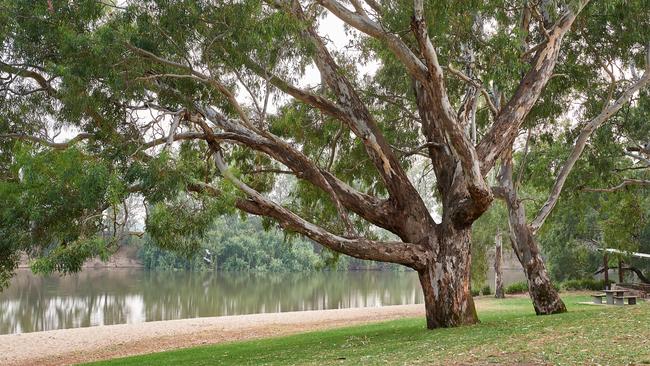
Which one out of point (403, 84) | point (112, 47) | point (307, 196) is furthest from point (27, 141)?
point (403, 84)

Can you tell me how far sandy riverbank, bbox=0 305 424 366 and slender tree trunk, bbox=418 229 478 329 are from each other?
562 cm

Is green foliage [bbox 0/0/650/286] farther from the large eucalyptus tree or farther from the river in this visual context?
the river

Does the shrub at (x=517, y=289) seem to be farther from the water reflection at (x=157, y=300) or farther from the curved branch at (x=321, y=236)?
the curved branch at (x=321, y=236)

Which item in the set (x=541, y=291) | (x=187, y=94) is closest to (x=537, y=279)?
(x=541, y=291)

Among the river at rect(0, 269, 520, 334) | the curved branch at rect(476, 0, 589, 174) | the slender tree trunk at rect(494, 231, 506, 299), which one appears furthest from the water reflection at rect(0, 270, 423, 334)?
the curved branch at rect(476, 0, 589, 174)

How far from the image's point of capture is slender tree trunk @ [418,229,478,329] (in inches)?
340

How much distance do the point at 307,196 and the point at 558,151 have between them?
5.41m

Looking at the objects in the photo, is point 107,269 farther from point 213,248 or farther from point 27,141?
point 27,141

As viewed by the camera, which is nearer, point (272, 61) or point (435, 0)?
point (435, 0)

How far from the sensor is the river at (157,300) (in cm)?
2019

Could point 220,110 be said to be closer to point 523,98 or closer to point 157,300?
point 523,98

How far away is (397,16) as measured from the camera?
7953mm

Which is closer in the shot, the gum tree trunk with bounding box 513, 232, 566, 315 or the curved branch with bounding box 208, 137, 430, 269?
the curved branch with bounding box 208, 137, 430, 269

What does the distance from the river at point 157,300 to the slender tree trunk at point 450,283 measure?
42.8 feet
